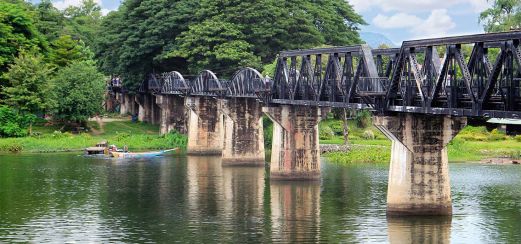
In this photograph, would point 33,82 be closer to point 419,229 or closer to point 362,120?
point 362,120

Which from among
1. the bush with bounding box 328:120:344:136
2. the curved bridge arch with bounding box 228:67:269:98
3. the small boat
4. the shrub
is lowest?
the small boat

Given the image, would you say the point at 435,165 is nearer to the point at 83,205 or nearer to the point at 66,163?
the point at 83,205

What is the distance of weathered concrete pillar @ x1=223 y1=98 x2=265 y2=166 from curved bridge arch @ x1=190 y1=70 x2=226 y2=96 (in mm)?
2580

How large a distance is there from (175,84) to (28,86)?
18.1 meters

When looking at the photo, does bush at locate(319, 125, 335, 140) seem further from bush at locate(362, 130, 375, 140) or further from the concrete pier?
the concrete pier

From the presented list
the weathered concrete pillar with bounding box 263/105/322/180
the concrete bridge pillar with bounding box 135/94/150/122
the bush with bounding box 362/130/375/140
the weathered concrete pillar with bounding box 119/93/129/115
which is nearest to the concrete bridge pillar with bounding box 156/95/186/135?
the concrete bridge pillar with bounding box 135/94/150/122

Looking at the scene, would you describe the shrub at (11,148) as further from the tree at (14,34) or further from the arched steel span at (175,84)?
the arched steel span at (175,84)

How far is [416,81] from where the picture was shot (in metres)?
54.5

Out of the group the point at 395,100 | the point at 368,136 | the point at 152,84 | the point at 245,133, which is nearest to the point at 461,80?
the point at 395,100

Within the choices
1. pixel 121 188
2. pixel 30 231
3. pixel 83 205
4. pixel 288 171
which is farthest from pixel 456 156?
pixel 30 231

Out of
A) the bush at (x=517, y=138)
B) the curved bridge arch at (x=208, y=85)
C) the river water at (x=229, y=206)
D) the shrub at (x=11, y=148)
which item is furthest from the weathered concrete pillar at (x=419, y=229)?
the shrub at (x=11, y=148)

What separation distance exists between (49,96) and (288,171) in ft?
160

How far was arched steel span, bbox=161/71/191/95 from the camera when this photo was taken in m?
118

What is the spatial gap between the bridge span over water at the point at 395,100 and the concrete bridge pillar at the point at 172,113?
1889 centimetres
